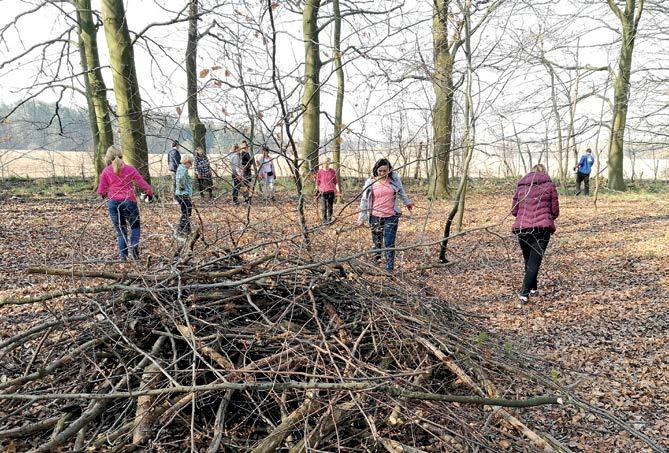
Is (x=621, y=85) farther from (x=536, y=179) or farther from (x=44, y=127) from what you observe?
(x=44, y=127)

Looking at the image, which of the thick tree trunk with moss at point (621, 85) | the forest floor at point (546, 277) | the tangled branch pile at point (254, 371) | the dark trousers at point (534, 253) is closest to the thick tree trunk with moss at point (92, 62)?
the forest floor at point (546, 277)

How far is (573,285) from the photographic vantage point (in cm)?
655

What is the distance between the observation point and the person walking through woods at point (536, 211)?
546cm

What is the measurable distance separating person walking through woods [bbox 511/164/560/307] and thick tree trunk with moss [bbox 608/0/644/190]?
7.74 metres

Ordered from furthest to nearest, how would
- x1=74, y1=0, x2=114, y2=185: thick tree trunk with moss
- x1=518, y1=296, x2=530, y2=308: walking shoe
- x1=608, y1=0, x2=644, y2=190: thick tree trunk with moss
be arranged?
x1=608, y1=0, x2=644, y2=190: thick tree trunk with moss < x1=74, y1=0, x2=114, y2=185: thick tree trunk with moss < x1=518, y1=296, x2=530, y2=308: walking shoe

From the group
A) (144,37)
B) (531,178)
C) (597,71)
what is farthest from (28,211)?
(597,71)

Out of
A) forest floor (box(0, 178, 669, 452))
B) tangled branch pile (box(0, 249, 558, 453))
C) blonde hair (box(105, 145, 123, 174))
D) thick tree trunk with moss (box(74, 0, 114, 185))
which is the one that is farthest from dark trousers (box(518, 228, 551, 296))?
thick tree trunk with moss (box(74, 0, 114, 185))

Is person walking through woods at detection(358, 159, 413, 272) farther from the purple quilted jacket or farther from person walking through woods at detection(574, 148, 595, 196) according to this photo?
person walking through woods at detection(574, 148, 595, 196)

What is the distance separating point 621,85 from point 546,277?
413 inches

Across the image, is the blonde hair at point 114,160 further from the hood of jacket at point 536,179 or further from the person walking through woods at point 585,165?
the person walking through woods at point 585,165

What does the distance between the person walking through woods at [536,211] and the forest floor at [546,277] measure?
0.53m

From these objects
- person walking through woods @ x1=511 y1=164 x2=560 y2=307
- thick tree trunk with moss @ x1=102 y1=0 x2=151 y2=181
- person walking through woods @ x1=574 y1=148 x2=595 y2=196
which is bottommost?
person walking through woods @ x1=511 y1=164 x2=560 y2=307

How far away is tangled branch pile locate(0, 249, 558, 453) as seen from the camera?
223cm

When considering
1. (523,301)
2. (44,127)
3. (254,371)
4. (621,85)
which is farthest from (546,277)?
(621,85)
